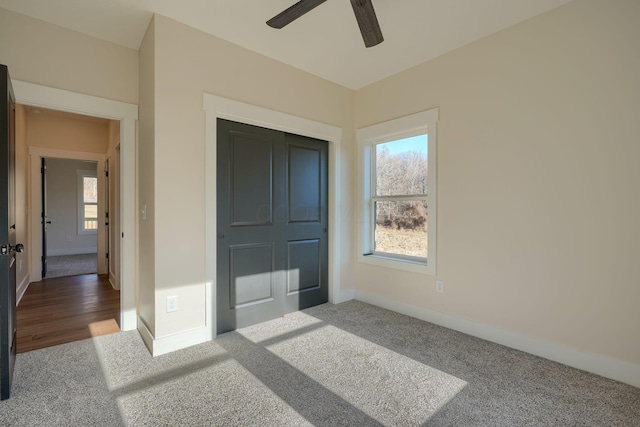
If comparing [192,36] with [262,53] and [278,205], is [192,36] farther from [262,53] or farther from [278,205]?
[278,205]

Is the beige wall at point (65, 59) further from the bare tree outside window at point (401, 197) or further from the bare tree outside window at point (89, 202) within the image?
the bare tree outside window at point (89, 202)

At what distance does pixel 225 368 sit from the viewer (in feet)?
7.24

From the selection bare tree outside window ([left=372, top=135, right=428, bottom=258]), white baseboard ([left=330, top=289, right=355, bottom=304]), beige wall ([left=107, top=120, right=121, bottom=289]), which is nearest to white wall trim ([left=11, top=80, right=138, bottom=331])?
beige wall ([left=107, top=120, right=121, bottom=289])

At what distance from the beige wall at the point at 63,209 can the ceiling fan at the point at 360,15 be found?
7.62m

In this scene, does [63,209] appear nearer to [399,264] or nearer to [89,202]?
[89,202]

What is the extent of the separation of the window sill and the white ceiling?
2073 mm

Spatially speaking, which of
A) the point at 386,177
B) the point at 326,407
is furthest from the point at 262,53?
the point at 326,407

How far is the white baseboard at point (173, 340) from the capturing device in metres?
2.41

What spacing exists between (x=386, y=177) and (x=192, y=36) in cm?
239

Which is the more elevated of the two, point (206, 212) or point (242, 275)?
point (206, 212)

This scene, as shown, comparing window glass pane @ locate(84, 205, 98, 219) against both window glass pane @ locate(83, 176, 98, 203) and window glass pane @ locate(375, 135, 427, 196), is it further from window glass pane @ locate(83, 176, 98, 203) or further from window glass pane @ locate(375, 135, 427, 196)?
window glass pane @ locate(375, 135, 427, 196)

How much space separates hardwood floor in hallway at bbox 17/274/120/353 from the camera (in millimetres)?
2738

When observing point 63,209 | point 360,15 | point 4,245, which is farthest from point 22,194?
point 360,15

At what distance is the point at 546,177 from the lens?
7.84 ft
